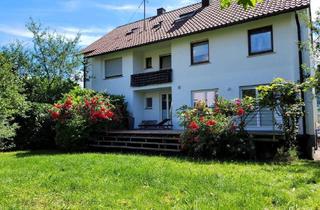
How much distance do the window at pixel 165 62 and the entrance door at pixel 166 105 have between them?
1765 millimetres

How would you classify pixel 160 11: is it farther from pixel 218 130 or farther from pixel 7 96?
pixel 218 130

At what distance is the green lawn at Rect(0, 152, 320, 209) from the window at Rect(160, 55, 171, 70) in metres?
12.8

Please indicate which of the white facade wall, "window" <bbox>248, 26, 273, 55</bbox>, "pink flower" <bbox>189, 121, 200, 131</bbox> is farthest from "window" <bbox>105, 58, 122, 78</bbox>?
"pink flower" <bbox>189, 121, 200, 131</bbox>

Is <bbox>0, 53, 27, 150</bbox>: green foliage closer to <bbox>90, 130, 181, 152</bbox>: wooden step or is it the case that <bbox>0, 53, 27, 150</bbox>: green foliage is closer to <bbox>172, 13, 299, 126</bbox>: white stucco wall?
<bbox>90, 130, 181, 152</bbox>: wooden step

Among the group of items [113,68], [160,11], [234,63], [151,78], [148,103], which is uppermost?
[160,11]

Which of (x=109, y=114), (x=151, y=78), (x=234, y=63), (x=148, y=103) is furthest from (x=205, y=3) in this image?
(x=109, y=114)

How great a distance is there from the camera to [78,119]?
15.9 meters

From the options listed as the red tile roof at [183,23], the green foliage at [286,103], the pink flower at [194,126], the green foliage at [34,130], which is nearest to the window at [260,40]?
the red tile roof at [183,23]

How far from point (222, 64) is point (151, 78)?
197 inches

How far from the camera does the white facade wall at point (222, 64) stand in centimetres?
1591

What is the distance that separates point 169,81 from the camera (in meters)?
20.5

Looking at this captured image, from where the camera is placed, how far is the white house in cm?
1587

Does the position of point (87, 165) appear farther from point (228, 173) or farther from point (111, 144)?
point (111, 144)

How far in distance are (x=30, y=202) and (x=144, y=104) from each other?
55.8 ft
